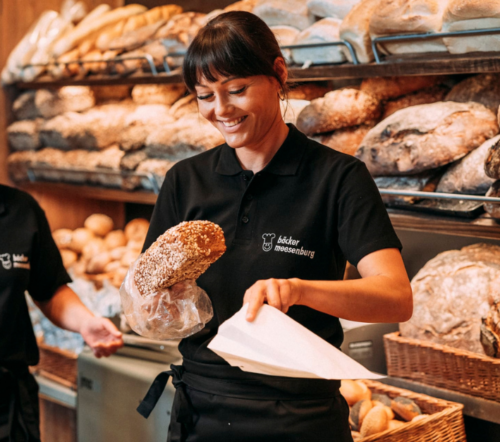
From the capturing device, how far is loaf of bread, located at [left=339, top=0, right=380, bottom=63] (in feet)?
5.41

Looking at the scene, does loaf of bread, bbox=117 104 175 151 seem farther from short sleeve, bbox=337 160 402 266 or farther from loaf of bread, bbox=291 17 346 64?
short sleeve, bbox=337 160 402 266

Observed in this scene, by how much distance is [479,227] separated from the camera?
1.47m

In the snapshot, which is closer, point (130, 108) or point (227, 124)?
point (227, 124)

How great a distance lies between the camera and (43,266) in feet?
5.29

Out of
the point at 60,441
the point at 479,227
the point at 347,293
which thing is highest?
the point at 347,293

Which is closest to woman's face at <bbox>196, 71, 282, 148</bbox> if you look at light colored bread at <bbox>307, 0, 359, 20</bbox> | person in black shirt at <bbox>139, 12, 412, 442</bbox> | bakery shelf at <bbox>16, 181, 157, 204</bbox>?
person in black shirt at <bbox>139, 12, 412, 442</bbox>

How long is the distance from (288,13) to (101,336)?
1219 mm

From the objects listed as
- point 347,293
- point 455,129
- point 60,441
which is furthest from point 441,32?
point 60,441

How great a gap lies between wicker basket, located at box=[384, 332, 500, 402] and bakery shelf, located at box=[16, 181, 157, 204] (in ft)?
3.81

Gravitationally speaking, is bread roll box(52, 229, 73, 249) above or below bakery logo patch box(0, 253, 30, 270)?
below

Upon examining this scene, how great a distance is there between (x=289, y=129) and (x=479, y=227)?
2.01 ft

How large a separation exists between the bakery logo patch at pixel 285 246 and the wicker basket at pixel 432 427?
0.56 meters

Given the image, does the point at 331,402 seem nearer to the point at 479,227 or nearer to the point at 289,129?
the point at 289,129

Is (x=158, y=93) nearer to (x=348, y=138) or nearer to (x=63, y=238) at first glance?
(x=63, y=238)
